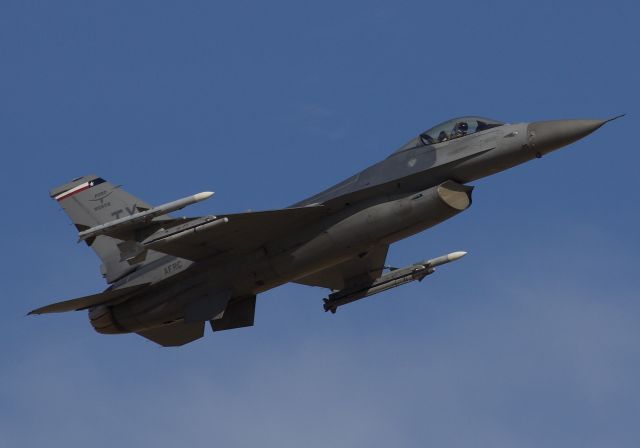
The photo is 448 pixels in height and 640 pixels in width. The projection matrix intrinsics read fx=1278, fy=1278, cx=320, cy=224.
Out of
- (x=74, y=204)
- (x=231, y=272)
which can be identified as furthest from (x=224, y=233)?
(x=74, y=204)

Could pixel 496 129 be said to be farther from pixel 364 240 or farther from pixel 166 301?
pixel 166 301

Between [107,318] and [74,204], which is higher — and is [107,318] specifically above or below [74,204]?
below

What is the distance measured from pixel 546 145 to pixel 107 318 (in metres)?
10.8

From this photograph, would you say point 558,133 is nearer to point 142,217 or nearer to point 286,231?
point 286,231

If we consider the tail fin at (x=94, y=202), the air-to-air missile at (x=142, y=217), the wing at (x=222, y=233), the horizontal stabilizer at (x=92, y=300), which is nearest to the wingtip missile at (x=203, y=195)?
the air-to-air missile at (x=142, y=217)

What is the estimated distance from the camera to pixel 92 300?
29328 millimetres

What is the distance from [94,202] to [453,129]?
960 cm

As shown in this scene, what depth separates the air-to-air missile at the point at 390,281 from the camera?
3069cm

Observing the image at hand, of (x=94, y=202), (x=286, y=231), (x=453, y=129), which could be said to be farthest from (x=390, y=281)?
(x=94, y=202)

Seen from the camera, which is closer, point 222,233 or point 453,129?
point 222,233

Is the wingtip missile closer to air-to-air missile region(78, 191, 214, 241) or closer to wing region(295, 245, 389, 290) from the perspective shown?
air-to-air missile region(78, 191, 214, 241)

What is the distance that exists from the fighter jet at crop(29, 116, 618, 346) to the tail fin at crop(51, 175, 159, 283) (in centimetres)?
174

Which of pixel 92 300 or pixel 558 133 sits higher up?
pixel 558 133

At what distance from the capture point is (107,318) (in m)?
29.7
